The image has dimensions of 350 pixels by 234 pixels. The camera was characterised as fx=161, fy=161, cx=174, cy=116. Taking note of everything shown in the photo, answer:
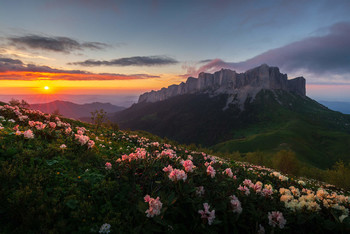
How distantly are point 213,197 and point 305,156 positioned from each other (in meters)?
133

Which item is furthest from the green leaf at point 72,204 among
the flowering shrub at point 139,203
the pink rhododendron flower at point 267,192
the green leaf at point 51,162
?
the pink rhododendron flower at point 267,192

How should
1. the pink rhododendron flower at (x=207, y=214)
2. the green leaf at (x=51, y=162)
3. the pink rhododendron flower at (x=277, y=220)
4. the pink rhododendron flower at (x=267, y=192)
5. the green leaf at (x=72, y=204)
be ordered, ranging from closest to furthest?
the pink rhododendron flower at (x=207, y=214) < the pink rhododendron flower at (x=277, y=220) < the green leaf at (x=72, y=204) < the pink rhododendron flower at (x=267, y=192) < the green leaf at (x=51, y=162)

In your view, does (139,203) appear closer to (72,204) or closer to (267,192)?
(72,204)

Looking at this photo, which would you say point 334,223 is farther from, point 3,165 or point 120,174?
point 3,165

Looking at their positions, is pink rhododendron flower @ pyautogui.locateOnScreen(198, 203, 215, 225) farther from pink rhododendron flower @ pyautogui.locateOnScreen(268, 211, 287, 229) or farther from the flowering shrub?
pink rhododendron flower @ pyautogui.locateOnScreen(268, 211, 287, 229)

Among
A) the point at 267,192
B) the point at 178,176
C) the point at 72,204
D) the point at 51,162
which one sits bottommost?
the point at 72,204

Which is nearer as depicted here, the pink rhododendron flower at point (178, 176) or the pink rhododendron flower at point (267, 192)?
the pink rhododendron flower at point (178, 176)

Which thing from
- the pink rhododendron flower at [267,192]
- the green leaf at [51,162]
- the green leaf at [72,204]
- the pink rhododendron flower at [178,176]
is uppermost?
the pink rhododendron flower at [178,176]

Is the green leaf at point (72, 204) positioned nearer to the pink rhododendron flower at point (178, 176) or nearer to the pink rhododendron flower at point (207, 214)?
the pink rhododendron flower at point (178, 176)

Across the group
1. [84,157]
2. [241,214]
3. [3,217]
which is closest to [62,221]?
[3,217]

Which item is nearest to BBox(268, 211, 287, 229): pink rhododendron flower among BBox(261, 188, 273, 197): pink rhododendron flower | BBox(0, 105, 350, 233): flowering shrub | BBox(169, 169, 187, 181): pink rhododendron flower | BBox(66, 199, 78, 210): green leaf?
BBox(0, 105, 350, 233): flowering shrub

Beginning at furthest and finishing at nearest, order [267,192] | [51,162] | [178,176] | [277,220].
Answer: [51,162] → [267,192] → [178,176] → [277,220]

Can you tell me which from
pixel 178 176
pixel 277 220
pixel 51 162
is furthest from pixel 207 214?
pixel 51 162

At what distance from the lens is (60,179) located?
15.6 ft
